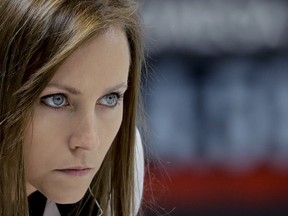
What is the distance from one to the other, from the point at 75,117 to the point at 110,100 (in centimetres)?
9

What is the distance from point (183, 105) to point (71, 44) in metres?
1.59

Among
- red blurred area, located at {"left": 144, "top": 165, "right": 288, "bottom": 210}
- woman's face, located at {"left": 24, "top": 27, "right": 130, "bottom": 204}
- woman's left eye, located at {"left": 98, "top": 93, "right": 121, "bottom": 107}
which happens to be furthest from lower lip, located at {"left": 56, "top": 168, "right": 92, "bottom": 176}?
red blurred area, located at {"left": 144, "top": 165, "right": 288, "bottom": 210}

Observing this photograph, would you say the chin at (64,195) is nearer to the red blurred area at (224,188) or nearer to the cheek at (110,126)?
the cheek at (110,126)

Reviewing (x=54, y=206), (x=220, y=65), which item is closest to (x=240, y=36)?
(x=220, y=65)

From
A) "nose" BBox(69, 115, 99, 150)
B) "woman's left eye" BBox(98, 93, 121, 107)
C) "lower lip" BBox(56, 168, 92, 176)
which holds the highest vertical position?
"woman's left eye" BBox(98, 93, 121, 107)

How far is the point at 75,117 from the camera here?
1.23 meters

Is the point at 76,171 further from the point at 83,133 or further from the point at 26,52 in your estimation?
the point at 26,52

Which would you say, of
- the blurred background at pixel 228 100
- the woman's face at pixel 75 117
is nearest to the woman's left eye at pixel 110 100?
the woman's face at pixel 75 117

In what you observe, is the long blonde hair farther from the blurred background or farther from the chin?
the blurred background

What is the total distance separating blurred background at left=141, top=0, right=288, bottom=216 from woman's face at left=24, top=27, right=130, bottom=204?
1.45 meters

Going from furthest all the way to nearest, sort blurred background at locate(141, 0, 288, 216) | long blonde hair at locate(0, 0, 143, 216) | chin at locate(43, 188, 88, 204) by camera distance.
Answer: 1. blurred background at locate(141, 0, 288, 216)
2. chin at locate(43, 188, 88, 204)
3. long blonde hair at locate(0, 0, 143, 216)

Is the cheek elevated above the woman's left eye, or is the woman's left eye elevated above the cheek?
the woman's left eye

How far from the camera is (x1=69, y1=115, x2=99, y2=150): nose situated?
1.23 metres

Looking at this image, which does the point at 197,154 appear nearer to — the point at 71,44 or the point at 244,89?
the point at 244,89
